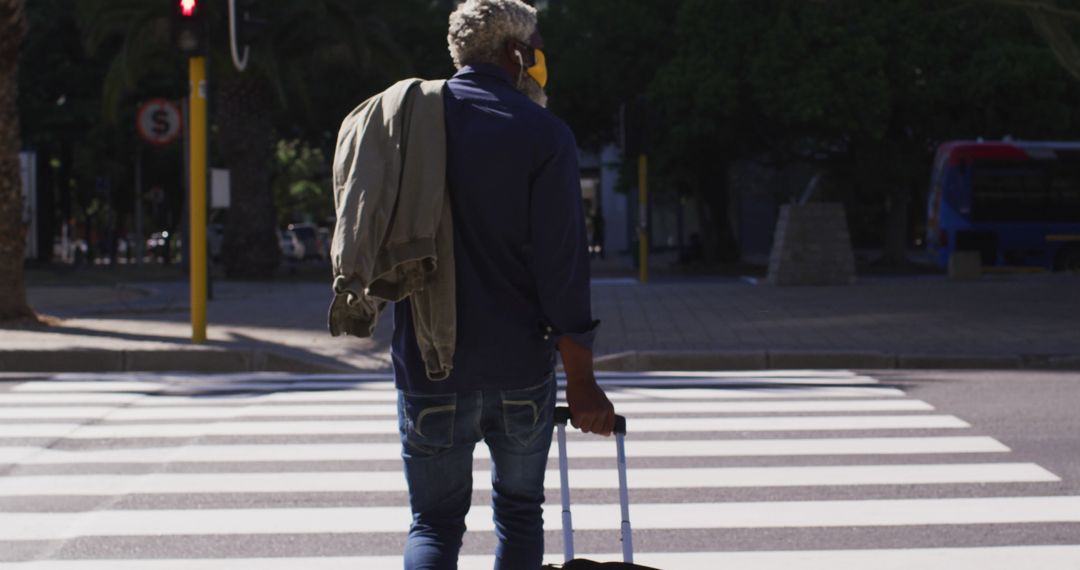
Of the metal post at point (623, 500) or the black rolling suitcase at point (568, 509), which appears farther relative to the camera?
the metal post at point (623, 500)

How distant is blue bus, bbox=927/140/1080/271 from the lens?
33000 millimetres

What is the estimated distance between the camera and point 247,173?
29906mm

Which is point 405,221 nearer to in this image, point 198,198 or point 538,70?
point 538,70

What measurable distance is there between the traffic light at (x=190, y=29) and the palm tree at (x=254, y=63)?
1306 centimetres

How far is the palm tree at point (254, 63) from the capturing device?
27.0 meters

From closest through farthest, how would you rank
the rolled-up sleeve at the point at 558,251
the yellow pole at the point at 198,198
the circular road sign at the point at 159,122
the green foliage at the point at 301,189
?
1. the rolled-up sleeve at the point at 558,251
2. the yellow pole at the point at 198,198
3. the circular road sign at the point at 159,122
4. the green foliage at the point at 301,189

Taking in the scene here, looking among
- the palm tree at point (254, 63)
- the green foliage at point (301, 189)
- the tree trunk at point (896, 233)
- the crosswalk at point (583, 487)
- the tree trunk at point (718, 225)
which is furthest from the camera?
the green foliage at point (301, 189)

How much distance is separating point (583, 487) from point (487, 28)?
3.79 metres

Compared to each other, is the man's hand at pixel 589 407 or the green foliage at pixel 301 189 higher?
the green foliage at pixel 301 189

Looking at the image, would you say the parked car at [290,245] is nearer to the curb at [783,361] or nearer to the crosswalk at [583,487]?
the curb at [783,361]

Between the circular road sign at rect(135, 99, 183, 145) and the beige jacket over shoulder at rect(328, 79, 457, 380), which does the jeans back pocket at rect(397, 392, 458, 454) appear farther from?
the circular road sign at rect(135, 99, 183, 145)

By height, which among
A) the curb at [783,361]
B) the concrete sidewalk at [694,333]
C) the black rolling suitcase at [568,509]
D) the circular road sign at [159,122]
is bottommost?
the curb at [783,361]

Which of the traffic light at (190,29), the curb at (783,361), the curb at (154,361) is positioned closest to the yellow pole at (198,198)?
the traffic light at (190,29)

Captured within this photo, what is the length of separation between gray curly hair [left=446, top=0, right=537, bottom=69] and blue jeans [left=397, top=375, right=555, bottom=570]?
0.79 meters
